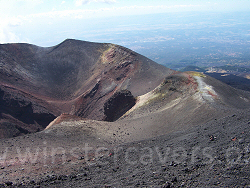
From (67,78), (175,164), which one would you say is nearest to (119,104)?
(175,164)

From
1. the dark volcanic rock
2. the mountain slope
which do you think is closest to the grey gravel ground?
the dark volcanic rock

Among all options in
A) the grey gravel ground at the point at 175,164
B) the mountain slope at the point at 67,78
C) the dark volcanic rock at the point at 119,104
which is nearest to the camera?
the grey gravel ground at the point at 175,164

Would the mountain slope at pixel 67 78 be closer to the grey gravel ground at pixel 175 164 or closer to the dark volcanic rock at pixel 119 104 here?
the dark volcanic rock at pixel 119 104

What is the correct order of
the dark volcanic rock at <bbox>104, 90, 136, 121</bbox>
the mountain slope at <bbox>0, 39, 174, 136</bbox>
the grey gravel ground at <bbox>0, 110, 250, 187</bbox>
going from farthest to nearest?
the mountain slope at <bbox>0, 39, 174, 136</bbox> → the dark volcanic rock at <bbox>104, 90, 136, 121</bbox> → the grey gravel ground at <bbox>0, 110, 250, 187</bbox>

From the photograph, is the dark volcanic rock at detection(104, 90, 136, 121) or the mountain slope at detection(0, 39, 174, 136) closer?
the dark volcanic rock at detection(104, 90, 136, 121)

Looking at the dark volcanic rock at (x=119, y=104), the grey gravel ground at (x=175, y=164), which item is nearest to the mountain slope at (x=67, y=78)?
the dark volcanic rock at (x=119, y=104)

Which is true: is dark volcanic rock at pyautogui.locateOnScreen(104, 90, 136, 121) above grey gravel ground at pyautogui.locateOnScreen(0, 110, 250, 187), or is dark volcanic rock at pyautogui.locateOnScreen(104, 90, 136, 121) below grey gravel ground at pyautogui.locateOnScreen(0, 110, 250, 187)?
below

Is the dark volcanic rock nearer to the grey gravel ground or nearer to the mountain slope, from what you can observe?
the mountain slope

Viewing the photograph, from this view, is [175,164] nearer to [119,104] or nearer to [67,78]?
[119,104]

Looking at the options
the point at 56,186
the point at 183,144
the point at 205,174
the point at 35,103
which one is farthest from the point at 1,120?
the point at 205,174

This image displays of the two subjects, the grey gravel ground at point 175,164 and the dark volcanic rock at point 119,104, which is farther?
the dark volcanic rock at point 119,104

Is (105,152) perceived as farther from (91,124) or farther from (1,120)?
(1,120)
